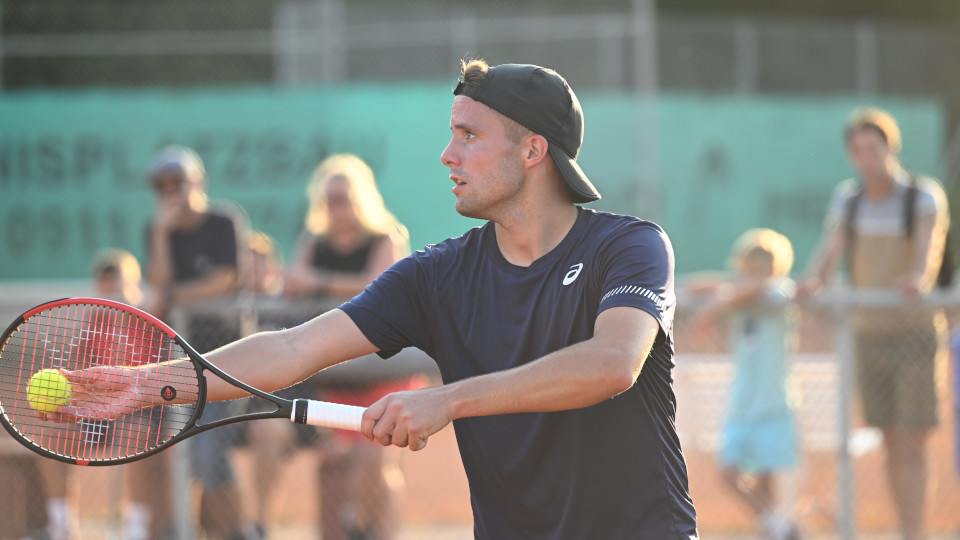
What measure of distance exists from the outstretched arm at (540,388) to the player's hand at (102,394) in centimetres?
72

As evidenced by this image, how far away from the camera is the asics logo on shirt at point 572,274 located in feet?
9.75

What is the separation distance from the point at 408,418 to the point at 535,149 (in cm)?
85

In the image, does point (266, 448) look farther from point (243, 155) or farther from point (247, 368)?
point (243, 155)

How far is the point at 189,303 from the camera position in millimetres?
6105

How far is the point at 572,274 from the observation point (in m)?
2.98

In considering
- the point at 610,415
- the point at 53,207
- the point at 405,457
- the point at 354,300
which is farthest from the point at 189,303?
the point at 53,207

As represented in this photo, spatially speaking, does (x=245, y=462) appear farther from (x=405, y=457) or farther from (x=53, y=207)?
(x=53, y=207)

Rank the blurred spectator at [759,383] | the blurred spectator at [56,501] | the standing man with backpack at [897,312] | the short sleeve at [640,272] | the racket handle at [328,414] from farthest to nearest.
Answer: the blurred spectator at [56,501] → the blurred spectator at [759,383] → the standing man with backpack at [897,312] → the racket handle at [328,414] → the short sleeve at [640,272]

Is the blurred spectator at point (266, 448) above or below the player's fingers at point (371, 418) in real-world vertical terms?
below

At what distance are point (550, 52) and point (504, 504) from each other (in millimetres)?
9040

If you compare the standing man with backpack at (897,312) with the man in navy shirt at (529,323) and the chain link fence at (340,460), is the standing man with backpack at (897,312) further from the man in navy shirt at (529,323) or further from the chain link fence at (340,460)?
the man in navy shirt at (529,323)

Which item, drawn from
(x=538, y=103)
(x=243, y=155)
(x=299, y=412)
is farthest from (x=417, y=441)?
(x=243, y=155)

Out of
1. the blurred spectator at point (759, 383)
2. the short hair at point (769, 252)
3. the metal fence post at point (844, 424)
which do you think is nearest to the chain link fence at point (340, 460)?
the metal fence post at point (844, 424)

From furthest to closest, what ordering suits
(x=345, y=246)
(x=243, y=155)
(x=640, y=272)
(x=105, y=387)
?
(x=243, y=155), (x=345, y=246), (x=105, y=387), (x=640, y=272)
